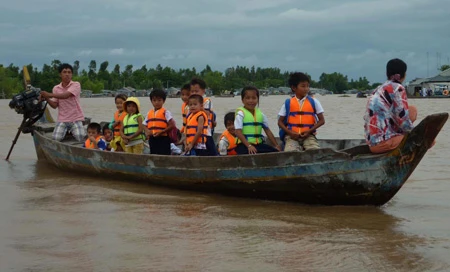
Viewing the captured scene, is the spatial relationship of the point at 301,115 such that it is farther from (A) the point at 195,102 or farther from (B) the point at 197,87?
(B) the point at 197,87

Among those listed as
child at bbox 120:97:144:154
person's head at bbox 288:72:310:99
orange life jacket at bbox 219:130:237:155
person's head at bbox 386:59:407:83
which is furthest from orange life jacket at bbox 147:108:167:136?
person's head at bbox 386:59:407:83

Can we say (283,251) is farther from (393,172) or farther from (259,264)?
(393,172)

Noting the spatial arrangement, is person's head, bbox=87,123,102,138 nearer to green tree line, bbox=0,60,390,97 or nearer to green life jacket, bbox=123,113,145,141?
green life jacket, bbox=123,113,145,141

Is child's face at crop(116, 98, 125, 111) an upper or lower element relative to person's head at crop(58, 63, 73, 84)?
lower

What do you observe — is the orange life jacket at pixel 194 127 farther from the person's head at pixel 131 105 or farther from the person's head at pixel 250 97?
the person's head at pixel 131 105

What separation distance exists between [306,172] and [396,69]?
1180 mm

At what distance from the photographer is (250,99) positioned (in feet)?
Result: 21.7

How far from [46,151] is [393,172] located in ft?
18.4

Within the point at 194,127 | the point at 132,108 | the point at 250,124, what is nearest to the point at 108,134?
the point at 132,108

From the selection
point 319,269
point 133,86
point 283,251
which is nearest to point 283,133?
point 283,251

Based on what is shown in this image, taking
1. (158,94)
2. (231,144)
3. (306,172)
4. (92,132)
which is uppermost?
(158,94)

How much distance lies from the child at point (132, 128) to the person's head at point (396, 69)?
3.32m

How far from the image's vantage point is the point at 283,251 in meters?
4.44

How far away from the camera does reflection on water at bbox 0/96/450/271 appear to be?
4164 millimetres
